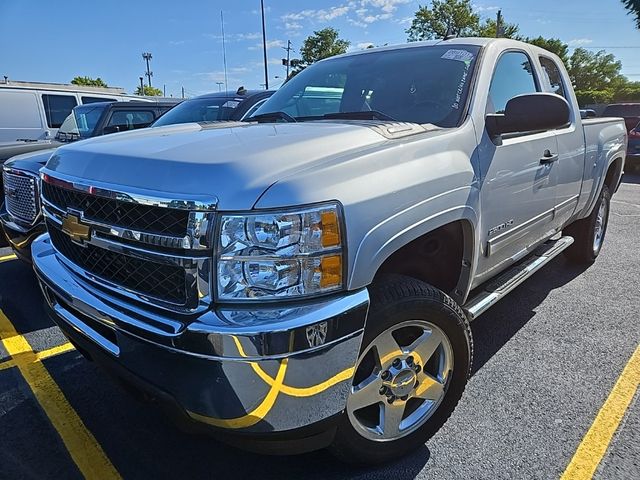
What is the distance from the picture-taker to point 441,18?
4591cm

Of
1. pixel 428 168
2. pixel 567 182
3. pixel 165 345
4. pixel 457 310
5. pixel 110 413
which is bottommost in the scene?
pixel 110 413

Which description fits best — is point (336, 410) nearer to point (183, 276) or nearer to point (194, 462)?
point (183, 276)

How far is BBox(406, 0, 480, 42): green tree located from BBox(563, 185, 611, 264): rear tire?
43437mm

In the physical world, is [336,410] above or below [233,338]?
below

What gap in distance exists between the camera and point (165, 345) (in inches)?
63.6

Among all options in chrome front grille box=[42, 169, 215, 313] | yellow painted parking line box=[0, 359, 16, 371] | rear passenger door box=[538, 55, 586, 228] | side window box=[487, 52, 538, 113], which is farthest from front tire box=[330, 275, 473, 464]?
yellow painted parking line box=[0, 359, 16, 371]

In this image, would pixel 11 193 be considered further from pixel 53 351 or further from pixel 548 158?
pixel 548 158

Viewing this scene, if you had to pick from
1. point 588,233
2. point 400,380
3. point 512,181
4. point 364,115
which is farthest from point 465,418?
point 588,233

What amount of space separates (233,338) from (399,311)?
731mm

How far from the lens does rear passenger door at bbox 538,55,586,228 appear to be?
11.1 ft

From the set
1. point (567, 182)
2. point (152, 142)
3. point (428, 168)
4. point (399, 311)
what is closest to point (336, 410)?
point (399, 311)

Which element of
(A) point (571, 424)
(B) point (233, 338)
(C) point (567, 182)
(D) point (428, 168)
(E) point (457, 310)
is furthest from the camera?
(C) point (567, 182)

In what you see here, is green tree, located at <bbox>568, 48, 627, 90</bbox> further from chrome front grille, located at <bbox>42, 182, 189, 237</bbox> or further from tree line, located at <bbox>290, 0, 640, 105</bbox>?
chrome front grille, located at <bbox>42, 182, 189, 237</bbox>

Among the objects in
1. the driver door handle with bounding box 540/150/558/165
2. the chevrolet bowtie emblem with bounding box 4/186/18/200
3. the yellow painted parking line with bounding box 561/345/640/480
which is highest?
the driver door handle with bounding box 540/150/558/165
